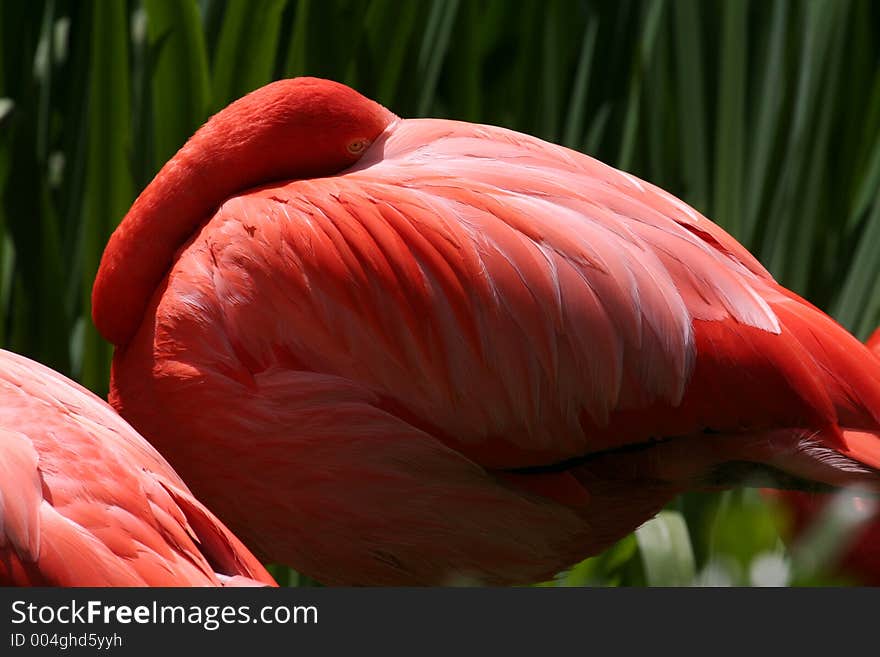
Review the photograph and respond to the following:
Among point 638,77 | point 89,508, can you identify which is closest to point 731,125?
point 638,77

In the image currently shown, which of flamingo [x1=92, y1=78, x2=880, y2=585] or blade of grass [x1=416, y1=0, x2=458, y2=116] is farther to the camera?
blade of grass [x1=416, y1=0, x2=458, y2=116]

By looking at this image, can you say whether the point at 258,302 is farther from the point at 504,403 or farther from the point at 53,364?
the point at 53,364

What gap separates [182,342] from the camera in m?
1.51

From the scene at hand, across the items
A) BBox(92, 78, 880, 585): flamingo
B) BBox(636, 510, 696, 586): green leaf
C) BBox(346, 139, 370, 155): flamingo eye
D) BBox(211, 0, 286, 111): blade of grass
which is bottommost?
BBox(636, 510, 696, 586): green leaf

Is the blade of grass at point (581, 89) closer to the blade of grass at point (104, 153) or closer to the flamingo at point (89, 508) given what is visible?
the blade of grass at point (104, 153)

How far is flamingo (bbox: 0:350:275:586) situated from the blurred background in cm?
91

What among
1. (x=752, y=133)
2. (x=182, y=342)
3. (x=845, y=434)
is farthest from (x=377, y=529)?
(x=752, y=133)

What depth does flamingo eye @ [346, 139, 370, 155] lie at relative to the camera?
168 centimetres

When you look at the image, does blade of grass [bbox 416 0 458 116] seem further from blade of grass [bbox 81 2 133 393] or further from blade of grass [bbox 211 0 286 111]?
blade of grass [bbox 81 2 133 393]

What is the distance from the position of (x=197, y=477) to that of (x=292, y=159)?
0.46m

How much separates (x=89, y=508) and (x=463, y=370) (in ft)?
1.97

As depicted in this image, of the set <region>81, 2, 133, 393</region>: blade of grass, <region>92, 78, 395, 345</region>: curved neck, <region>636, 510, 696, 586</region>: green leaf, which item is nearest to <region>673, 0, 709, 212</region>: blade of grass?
<region>636, 510, 696, 586</region>: green leaf

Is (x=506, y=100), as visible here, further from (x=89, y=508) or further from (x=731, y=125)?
(x=89, y=508)

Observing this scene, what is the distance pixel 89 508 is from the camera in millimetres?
958
